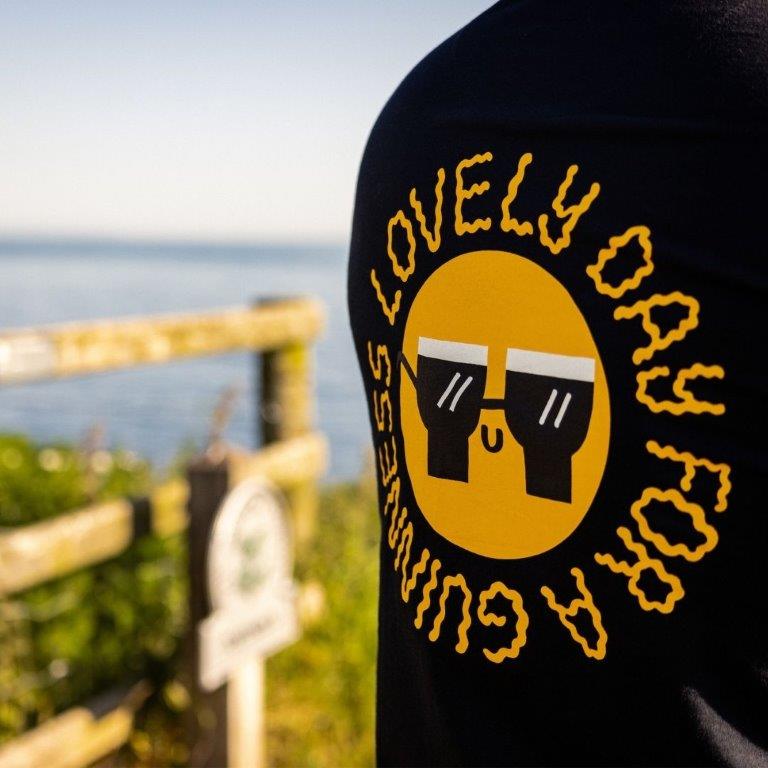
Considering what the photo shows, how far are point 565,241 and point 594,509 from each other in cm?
24

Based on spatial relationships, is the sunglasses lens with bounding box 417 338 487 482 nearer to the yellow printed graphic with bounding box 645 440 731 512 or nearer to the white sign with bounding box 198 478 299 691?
the yellow printed graphic with bounding box 645 440 731 512

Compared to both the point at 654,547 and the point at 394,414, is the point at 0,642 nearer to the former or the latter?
the point at 394,414

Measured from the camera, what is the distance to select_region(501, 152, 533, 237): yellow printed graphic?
0.93 meters

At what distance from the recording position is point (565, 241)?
2.96 ft

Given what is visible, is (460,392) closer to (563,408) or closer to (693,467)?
(563,408)

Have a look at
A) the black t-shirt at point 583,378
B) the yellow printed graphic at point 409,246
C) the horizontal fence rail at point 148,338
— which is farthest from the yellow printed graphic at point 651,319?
the horizontal fence rail at point 148,338

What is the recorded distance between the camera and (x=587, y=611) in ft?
3.04

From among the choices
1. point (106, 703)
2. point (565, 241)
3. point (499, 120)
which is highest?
point (499, 120)

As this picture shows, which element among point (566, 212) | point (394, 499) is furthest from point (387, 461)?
point (566, 212)

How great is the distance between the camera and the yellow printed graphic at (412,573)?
1.08 meters

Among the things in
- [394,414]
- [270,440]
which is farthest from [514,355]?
[270,440]

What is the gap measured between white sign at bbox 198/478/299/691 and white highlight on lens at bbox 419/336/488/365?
203 cm

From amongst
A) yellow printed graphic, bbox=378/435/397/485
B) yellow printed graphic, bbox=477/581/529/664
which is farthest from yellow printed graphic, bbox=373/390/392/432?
yellow printed graphic, bbox=477/581/529/664

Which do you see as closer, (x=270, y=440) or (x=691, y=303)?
(x=691, y=303)
